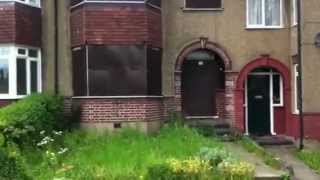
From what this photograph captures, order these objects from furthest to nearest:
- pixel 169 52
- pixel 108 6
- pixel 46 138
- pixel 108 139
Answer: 1. pixel 169 52
2. pixel 108 6
3. pixel 108 139
4. pixel 46 138

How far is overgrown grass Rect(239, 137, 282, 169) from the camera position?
18009mm

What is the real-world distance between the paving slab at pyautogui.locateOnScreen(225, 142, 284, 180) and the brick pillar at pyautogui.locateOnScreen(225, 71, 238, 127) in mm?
2378

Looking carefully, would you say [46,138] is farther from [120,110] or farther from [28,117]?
[120,110]

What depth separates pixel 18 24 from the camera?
874 inches

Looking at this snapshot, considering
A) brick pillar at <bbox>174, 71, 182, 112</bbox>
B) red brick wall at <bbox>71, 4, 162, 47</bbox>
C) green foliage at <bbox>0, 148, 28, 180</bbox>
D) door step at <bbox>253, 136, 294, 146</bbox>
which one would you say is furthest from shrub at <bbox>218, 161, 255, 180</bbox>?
brick pillar at <bbox>174, 71, 182, 112</bbox>

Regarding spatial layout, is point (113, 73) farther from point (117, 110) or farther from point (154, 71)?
point (154, 71)

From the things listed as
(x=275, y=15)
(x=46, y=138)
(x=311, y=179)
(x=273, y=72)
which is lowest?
(x=311, y=179)

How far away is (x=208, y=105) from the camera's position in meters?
24.7

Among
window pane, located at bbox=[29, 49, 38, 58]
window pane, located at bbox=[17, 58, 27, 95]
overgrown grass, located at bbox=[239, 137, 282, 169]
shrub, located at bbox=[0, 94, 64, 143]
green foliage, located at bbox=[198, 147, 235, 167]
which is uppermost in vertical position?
window pane, located at bbox=[29, 49, 38, 58]

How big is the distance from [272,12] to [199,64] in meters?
3.16

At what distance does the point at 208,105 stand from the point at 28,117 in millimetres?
8224

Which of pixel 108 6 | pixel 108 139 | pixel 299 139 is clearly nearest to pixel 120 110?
pixel 108 139

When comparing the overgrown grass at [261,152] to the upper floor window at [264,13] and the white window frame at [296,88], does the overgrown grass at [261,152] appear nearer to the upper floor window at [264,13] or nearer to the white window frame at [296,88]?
the white window frame at [296,88]

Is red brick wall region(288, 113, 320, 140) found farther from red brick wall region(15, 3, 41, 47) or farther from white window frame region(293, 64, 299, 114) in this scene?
red brick wall region(15, 3, 41, 47)
